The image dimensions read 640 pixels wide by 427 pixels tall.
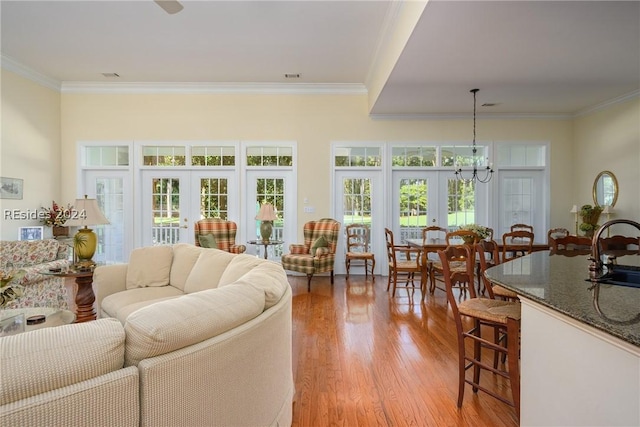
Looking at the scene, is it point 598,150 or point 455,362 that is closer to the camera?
point 455,362

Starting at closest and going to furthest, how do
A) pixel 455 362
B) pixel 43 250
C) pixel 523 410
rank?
1. pixel 523 410
2. pixel 455 362
3. pixel 43 250

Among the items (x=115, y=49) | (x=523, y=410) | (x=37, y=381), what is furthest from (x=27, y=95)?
(x=523, y=410)

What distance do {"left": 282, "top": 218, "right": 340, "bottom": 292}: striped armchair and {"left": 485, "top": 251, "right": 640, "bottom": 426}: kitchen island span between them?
3656 mm

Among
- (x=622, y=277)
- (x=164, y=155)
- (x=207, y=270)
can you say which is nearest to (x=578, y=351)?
(x=622, y=277)

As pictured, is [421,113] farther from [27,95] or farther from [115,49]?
[27,95]

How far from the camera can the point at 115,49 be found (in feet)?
15.8

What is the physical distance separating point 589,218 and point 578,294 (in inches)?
213

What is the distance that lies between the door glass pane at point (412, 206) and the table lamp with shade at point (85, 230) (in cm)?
476

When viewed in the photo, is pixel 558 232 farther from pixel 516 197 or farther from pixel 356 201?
pixel 356 201

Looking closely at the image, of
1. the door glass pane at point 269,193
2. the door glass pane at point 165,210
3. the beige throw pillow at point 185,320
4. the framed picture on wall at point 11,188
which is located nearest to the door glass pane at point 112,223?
the door glass pane at point 165,210

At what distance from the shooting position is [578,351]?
3.92 feet

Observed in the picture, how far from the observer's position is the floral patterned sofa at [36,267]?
3.95 m

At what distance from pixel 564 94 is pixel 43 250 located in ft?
25.8

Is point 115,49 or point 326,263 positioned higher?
point 115,49
